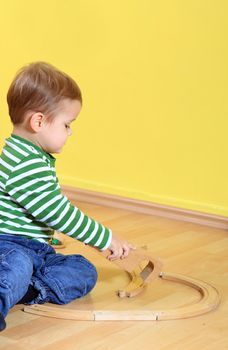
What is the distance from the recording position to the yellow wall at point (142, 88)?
202 centimetres

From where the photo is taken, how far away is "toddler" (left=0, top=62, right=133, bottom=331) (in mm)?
1315

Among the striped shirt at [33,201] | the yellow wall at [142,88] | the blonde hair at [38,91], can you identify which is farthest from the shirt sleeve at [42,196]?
the yellow wall at [142,88]

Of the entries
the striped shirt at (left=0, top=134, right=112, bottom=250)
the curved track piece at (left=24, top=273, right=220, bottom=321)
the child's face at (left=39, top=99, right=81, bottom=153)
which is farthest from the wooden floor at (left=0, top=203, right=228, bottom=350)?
the child's face at (left=39, top=99, right=81, bottom=153)

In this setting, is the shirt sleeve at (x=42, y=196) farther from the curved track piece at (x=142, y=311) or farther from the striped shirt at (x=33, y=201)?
the curved track piece at (x=142, y=311)

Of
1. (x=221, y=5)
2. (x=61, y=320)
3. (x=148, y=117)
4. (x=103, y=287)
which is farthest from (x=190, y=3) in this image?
(x=61, y=320)

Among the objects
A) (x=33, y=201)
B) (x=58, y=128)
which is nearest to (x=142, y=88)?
(x=58, y=128)

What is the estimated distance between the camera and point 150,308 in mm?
1342

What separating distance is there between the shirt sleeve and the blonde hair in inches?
4.0

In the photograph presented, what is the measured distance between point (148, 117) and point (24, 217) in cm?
89

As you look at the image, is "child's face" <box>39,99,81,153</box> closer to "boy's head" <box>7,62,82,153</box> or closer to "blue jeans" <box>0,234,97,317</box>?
"boy's head" <box>7,62,82,153</box>

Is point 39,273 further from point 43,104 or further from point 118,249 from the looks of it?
point 43,104

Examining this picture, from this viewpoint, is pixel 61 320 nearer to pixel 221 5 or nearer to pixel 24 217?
pixel 24 217

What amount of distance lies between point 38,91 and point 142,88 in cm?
86

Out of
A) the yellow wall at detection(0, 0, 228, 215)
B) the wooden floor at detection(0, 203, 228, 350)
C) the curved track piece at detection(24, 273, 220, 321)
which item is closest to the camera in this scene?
the wooden floor at detection(0, 203, 228, 350)
